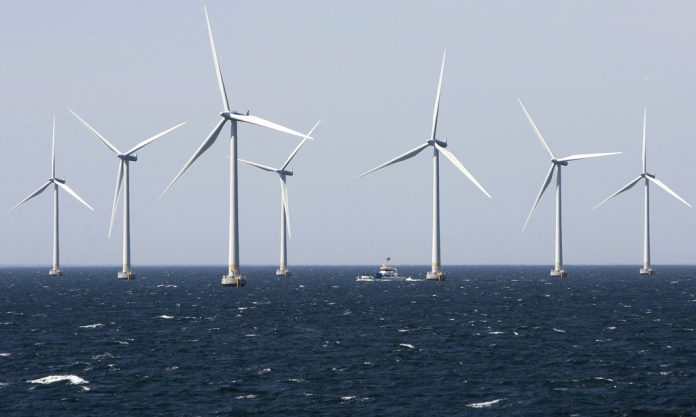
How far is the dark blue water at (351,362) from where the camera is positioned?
5838cm

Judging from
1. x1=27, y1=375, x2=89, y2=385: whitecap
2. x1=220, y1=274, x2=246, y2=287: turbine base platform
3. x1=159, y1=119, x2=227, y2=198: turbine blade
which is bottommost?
x1=27, y1=375, x2=89, y2=385: whitecap

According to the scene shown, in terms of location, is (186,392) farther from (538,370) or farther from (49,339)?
(49,339)

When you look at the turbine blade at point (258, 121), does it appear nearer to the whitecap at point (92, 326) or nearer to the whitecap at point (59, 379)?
the whitecap at point (92, 326)

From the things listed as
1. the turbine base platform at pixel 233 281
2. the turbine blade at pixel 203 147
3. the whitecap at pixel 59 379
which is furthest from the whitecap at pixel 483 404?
the turbine base platform at pixel 233 281

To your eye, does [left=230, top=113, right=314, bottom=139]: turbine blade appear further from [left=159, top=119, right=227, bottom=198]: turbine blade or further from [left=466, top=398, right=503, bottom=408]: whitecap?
[left=466, top=398, right=503, bottom=408]: whitecap

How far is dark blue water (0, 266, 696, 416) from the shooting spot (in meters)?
58.4

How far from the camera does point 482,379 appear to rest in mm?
67688

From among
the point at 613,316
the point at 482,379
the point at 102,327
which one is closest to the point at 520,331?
the point at 613,316

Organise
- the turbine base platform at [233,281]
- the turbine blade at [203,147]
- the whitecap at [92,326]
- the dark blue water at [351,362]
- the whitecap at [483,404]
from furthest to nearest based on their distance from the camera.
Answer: the turbine base platform at [233,281]
the turbine blade at [203,147]
the whitecap at [92,326]
the dark blue water at [351,362]
the whitecap at [483,404]

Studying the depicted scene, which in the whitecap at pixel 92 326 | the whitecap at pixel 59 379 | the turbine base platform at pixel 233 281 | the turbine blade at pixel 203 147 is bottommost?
the whitecap at pixel 59 379

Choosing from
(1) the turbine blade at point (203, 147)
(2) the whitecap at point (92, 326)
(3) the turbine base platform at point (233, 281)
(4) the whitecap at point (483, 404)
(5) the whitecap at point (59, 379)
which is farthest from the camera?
(3) the turbine base platform at point (233, 281)

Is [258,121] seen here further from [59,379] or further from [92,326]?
[59,379]

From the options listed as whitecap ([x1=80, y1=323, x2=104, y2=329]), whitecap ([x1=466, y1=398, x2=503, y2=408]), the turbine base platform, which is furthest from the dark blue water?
the turbine base platform

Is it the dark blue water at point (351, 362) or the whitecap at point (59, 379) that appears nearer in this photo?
the dark blue water at point (351, 362)
